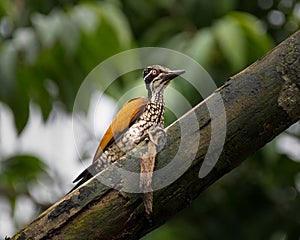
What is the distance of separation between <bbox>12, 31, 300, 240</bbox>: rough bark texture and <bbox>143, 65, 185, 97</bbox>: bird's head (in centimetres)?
35

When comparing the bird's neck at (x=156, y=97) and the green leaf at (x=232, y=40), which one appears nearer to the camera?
the bird's neck at (x=156, y=97)

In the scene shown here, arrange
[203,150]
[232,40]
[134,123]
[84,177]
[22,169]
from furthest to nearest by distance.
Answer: [22,169] < [232,40] < [134,123] < [84,177] < [203,150]

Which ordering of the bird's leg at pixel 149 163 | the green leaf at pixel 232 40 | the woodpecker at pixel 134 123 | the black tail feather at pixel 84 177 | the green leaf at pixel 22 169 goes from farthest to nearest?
the green leaf at pixel 22 169 → the green leaf at pixel 232 40 → the woodpecker at pixel 134 123 → the black tail feather at pixel 84 177 → the bird's leg at pixel 149 163

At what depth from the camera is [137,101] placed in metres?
2.41

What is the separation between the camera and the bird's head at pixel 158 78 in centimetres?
232

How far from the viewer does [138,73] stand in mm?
4133

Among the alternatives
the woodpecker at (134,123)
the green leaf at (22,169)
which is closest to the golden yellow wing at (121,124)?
the woodpecker at (134,123)

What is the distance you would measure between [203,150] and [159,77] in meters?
0.43

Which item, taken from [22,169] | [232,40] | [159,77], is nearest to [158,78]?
[159,77]

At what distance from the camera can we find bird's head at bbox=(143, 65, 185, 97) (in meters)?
2.32

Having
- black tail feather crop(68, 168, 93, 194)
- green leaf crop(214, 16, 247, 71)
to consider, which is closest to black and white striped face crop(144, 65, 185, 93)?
black tail feather crop(68, 168, 93, 194)

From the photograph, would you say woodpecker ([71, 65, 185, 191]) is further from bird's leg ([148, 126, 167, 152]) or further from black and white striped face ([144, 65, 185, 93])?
bird's leg ([148, 126, 167, 152])

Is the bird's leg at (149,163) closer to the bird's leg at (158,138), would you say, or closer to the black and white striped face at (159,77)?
the bird's leg at (158,138)

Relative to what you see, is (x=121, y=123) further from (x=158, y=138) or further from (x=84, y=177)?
(x=158, y=138)
